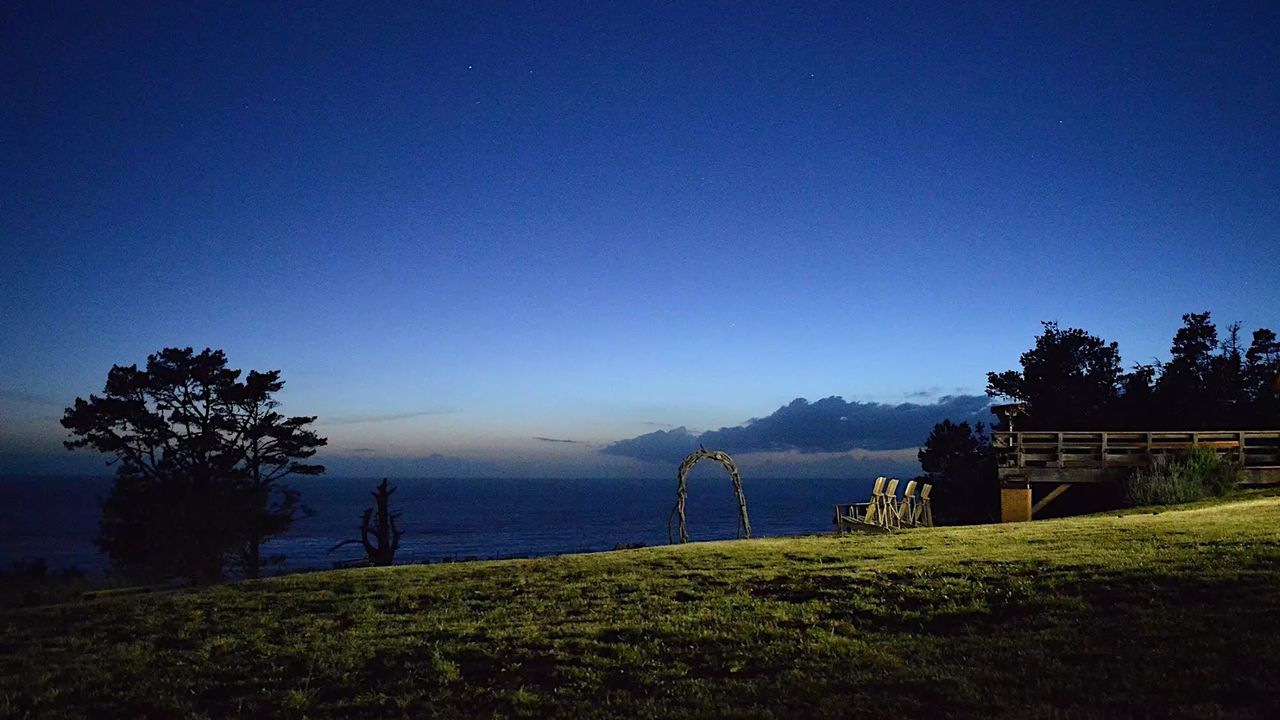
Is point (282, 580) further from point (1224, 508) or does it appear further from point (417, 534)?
point (417, 534)

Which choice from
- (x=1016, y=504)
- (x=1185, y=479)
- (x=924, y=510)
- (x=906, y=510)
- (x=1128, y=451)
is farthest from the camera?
(x=1128, y=451)

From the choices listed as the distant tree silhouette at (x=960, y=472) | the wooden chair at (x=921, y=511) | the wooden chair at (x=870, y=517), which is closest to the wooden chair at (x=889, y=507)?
the wooden chair at (x=870, y=517)

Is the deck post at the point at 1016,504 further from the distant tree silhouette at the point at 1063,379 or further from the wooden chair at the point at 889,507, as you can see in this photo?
the distant tree silhouette at the point at 1063,379

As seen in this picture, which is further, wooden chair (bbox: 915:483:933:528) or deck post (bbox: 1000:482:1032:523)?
deck post (bbox: 1000:482:1032:523)

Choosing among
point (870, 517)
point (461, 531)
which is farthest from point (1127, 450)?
point (461, 531)

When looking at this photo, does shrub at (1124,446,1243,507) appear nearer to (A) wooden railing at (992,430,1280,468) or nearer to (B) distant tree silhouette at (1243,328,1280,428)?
(A) wooden railing at (992,430,1280,468)

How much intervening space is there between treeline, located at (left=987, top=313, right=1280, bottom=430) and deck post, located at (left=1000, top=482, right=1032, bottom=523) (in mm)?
21215

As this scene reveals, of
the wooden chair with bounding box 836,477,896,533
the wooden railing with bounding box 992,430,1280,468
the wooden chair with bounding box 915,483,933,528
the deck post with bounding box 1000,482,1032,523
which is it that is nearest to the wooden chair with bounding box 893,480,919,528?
the wooden chair with bounding box 915,483,933,528

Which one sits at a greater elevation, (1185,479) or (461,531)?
(1185,479)

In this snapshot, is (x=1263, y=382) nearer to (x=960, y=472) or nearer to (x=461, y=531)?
(x=960, y=472)

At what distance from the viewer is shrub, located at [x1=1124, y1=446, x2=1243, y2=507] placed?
24656 mm

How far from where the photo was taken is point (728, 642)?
8.69 metres

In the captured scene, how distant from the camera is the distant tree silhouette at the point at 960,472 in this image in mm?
47028

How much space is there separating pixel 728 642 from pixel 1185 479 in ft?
78.3
